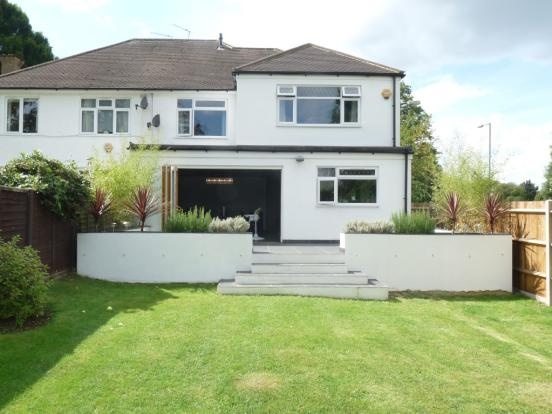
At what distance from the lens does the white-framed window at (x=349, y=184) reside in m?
15.1

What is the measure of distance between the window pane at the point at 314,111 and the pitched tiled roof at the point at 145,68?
2946 mm

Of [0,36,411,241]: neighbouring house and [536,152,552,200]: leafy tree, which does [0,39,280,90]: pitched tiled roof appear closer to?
[0,36,411,241]: neighbouring house

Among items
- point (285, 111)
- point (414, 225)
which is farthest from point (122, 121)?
point (414, 225)

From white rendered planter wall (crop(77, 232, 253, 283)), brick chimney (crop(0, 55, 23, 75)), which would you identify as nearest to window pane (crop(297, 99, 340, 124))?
white rendered planter wall (crop(77, 232, 253, 283))

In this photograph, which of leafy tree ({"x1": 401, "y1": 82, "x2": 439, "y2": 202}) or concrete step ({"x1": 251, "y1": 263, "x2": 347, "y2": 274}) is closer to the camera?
concrete step ({"x1": 251, "y1": 263, "x2": 347, "y2": 274})

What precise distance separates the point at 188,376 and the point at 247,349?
110 cm

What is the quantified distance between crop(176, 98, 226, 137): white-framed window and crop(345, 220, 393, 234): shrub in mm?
7309

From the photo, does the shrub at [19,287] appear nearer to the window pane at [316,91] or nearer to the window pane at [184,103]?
the window pane at [184,103]

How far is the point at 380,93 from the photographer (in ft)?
52.7

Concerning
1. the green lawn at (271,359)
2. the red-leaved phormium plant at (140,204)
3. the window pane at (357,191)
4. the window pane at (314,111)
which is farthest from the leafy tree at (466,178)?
the red-leaved phormium plant at (140,204)

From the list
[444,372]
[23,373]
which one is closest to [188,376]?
[23,373]

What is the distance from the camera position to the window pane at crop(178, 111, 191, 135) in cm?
1684

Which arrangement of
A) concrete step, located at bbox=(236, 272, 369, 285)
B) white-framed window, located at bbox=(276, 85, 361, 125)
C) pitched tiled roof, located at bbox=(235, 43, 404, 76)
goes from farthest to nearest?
white-framed window, located at bbox=(276, 85, 361, 125) < pitched tiled roof, located at bbox=(235, 43, 404, 76) < concrete step, located at bbox=(236, 272, 369, 285)

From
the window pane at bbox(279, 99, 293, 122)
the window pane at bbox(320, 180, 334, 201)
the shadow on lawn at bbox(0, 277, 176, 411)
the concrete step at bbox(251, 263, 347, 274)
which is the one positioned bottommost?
the shadow on lawn at bbox(0, 277, 176, 411)
